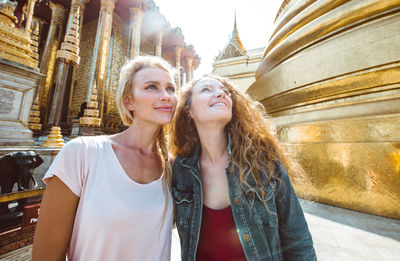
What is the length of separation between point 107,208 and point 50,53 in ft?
53.9

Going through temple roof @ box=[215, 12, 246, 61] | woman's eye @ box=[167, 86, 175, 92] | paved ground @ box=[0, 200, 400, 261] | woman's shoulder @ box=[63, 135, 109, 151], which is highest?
temple roof @ box=[215, 12, 246, 61]

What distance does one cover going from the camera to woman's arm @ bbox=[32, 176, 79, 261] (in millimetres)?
879

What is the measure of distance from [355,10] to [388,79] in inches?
48.9

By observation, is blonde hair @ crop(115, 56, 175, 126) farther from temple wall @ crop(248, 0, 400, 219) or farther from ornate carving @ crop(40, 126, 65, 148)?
ornate carving @ crop(40, 126, 65, 148)

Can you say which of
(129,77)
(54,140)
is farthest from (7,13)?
(129,77)

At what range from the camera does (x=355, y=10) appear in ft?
8.34

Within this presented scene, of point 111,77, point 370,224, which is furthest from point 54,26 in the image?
point 370,224

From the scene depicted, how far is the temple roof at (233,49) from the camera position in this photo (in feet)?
35.9

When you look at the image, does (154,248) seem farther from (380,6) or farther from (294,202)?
(380,6)

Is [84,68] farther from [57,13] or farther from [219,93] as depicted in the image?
[219,93]

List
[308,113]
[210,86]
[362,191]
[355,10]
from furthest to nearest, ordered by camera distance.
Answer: [308,113] < [355,10] < [362,191] < [210,86]

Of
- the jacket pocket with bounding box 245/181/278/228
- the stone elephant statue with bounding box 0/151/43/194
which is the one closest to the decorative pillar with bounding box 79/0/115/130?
the stone elephant statue with bounding box 0/151/43/194

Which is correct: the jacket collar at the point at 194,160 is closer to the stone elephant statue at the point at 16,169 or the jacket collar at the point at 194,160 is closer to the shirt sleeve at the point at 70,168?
the shirt sleeve at the point at 70,168

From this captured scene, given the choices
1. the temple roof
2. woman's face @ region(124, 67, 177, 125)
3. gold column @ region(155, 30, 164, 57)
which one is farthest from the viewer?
gold column @ region(155, 30, 164, 57)
